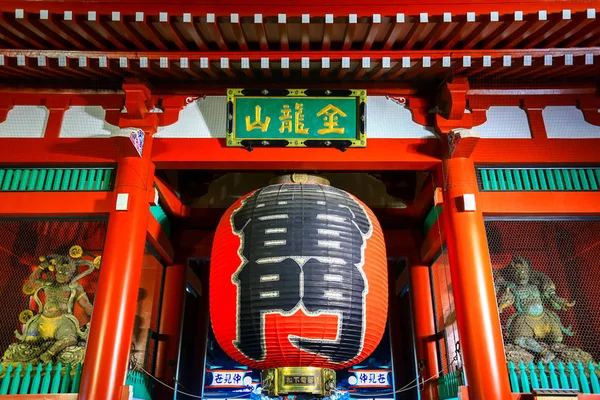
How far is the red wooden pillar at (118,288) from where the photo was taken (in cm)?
400

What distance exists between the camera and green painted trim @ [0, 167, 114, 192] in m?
4.90

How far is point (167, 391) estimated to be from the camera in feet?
19.2

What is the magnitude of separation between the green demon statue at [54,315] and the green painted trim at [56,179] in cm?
69

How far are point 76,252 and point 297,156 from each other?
2564 millimetres

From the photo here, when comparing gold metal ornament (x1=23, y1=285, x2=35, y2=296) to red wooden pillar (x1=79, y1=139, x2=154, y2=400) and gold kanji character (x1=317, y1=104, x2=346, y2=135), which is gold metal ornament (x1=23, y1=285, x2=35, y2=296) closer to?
red wooden pillar (x1=79, y1=139, x2=154, y2=400)

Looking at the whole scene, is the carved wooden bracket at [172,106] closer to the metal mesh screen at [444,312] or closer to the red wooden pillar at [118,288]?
the red wooden pillar at [118,288]

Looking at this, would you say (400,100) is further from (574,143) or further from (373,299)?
(373,299)

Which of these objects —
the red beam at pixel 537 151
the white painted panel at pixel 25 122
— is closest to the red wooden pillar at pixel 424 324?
the red beam at pixel 537 151

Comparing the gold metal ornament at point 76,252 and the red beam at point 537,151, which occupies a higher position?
the red beam at point 537,151

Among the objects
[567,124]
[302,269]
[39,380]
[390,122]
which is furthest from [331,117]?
[39,380]

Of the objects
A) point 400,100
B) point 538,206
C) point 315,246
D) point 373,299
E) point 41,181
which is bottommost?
point 373,299

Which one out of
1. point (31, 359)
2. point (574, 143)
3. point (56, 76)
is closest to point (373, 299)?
point (574, 143)

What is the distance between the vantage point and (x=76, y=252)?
510 cm

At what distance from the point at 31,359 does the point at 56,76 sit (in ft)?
9.39
